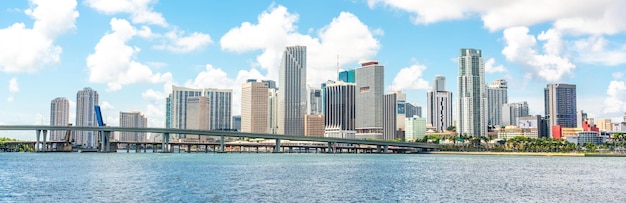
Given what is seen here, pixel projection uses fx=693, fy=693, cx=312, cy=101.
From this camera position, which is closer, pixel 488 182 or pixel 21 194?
pixel 21 194

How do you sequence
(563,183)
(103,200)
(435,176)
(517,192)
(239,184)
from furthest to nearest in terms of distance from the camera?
(435,176)
(563,183)
(239,184)
(517,192)
(103,200)

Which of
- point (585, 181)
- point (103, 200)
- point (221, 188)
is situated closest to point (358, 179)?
point (221, 188)

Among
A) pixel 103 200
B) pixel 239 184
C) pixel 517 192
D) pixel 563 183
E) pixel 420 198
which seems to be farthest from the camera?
pixel 563 183

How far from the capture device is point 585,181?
90.6 meters

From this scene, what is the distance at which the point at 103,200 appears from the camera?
61844 mm

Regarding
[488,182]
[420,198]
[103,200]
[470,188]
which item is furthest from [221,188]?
[488,182]

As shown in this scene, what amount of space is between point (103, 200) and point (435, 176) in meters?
51.9

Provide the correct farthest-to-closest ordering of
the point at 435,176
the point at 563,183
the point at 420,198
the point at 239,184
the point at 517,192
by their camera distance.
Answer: the point at 435,176, the point at 563,183, the point at 239,184, the point at 517,192, the point at 420,198

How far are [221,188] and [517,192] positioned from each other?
103ft

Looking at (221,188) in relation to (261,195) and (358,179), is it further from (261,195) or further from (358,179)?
(358,179)

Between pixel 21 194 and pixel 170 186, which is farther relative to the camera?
pixel 170 186

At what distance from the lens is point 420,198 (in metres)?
66.9

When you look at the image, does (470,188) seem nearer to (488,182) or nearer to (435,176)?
(488,182)

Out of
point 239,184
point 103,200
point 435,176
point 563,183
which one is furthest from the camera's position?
point 435,176
